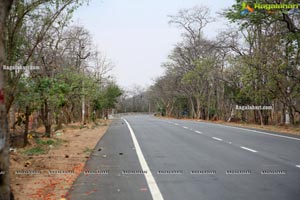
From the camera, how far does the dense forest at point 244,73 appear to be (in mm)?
24812

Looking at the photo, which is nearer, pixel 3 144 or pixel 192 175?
pixel 3 144

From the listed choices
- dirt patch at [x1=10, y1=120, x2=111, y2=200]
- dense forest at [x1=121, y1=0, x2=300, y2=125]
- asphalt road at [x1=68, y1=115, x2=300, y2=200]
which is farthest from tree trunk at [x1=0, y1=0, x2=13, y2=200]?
dense forest at [x1=121, y1=0, x2=300, y2=125]

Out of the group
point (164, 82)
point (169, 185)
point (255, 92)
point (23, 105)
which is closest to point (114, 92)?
point (164, 82)

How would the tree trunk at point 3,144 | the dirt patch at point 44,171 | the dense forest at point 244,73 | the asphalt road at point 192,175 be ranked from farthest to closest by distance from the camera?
the dense forest at point 244,73, the dirt patch at point 44,171, the asphalt road at point 192,175, the tree trunk at point 3,144

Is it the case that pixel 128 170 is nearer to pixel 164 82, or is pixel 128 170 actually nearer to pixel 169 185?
pixel 169 185

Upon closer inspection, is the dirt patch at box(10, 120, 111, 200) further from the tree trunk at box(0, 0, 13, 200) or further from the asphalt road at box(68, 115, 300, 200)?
the tree trunk at box(0, 0, 13, 200)

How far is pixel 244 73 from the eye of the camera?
108 ft

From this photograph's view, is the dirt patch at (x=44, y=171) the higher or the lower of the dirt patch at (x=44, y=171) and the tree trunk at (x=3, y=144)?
the lower

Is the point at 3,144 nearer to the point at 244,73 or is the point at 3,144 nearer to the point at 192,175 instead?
the point at 192,175

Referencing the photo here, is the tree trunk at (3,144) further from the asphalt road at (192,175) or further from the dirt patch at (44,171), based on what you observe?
the asphalt road at (192,175)

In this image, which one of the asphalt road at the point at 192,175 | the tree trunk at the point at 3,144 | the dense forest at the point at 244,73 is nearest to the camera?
the tree trunk at the point at 3,144

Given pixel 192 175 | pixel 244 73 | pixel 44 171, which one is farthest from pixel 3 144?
pixel 244 73

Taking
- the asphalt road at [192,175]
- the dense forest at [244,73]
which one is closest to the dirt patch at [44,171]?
the asphalt road at [192,175]

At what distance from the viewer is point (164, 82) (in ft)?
237
